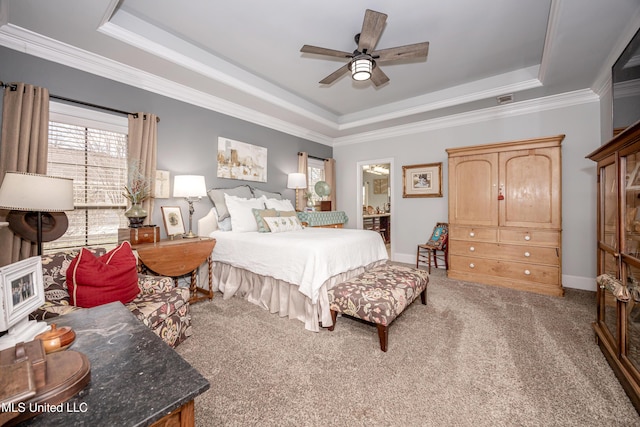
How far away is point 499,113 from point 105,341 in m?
4.90

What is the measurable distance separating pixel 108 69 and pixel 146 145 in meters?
0.78

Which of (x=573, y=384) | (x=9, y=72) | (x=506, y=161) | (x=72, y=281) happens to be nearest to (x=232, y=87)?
(x=9, y=72)

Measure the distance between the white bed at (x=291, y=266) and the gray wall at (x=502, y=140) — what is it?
178cm

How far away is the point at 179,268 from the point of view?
8.48 ft

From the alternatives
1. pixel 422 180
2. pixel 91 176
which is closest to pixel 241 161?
pixel 91 176

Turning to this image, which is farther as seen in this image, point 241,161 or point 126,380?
point 241,161

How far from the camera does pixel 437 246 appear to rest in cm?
411

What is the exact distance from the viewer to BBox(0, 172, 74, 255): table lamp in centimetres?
149

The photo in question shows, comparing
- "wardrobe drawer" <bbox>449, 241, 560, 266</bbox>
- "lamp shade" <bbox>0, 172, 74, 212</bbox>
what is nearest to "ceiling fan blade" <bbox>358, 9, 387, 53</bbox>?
"lamp shade" <bbox>0, 172, 74, 212</bbox>

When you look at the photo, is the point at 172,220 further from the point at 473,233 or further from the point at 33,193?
the point at 473,233

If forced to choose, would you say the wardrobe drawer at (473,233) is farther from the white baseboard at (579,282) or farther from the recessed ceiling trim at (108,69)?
the recessed ceiling trim at (108,69)

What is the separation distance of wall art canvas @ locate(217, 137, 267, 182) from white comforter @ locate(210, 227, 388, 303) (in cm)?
102

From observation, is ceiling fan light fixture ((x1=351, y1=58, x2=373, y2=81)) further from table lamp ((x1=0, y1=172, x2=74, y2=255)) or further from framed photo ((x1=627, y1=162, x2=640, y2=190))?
table lamp ((x1=0, y1=172, x2=74, y2=255))

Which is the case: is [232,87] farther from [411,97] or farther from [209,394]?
[209,394]
